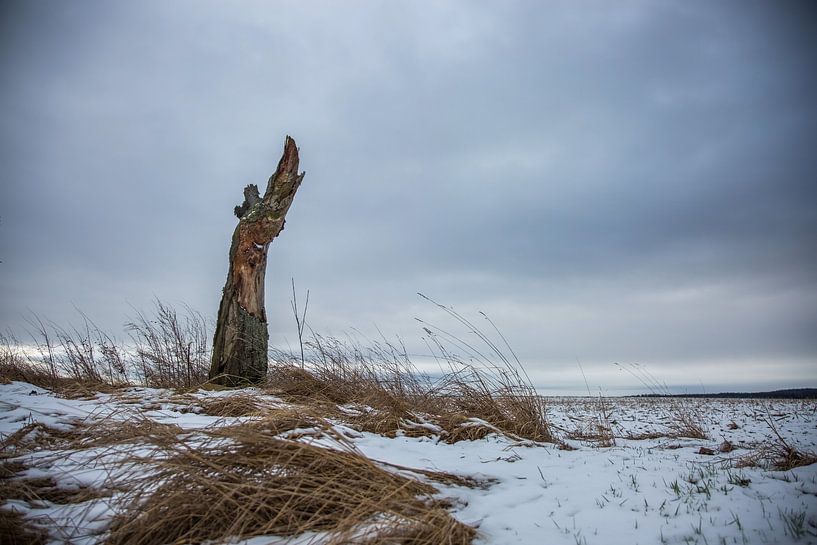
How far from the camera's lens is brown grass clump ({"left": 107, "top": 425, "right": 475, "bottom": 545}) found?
167cm

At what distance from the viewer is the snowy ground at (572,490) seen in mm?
1813

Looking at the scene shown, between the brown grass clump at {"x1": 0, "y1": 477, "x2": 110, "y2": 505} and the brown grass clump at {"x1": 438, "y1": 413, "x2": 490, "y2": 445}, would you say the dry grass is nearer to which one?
the brown grass clump at {"x1": 438, "y1": 413, "x2": 490, "y2": 445}

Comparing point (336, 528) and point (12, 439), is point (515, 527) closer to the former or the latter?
point (336, 528)

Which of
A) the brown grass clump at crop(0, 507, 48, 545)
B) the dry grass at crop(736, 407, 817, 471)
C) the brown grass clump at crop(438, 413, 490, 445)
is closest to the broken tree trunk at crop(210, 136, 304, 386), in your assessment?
the brown grass clump at crop(438, 413, 490, 445)

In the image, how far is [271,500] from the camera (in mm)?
1831

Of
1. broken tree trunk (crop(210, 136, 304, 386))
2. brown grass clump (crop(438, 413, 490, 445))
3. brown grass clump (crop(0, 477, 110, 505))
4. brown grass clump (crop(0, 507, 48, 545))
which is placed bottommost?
brown grass clump (crop(0, 507, 48, 545))

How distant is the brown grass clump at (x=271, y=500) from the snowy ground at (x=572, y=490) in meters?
0.14

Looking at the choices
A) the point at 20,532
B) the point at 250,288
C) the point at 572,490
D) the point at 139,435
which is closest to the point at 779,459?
the point at 572,490

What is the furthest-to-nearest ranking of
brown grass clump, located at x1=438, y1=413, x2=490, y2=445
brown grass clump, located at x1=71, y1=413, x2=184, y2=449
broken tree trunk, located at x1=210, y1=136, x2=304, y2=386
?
1. broken tree trunk, located at x1=210, y1=136, x2=304, y2=386
2. brown grass clump, located at x1=438, y1=413, x2=490, y2=445
3. brown grass clump, located at x1=71, y1=413, x2=184, y2=449

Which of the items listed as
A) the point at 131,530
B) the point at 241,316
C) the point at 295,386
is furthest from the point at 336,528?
the point at 241,316

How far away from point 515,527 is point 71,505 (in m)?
2.01

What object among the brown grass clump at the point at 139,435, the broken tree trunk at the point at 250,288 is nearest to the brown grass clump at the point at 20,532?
the brown grass clump at the point at 139,435

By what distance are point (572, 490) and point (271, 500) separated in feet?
5.18

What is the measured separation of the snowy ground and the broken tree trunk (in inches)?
83.9
